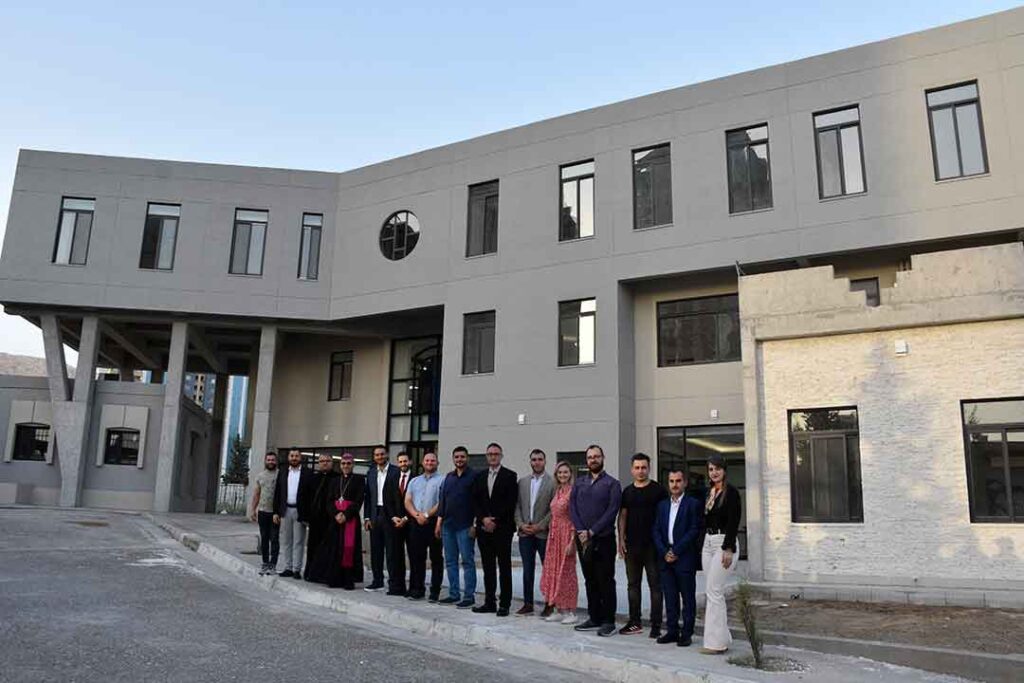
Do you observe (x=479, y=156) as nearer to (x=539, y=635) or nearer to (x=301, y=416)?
(x=301, y=416)

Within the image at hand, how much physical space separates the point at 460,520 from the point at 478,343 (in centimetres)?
1405

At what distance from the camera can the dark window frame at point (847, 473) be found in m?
14.0

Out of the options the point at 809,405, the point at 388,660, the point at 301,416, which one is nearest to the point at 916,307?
the point at 809,405

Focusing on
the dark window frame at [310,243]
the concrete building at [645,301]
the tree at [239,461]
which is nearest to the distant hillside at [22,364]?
the tree at [239,461]

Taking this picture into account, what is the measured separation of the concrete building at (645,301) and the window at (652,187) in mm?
87

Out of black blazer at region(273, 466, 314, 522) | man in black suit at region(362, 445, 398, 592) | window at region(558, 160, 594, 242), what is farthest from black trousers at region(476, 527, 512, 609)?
window at region(558, 160, 594, 242)

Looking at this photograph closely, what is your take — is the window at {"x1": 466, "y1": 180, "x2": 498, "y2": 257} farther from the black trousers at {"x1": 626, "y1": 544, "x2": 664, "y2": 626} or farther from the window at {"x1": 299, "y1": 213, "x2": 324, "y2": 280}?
the black trousers at {"x1": 626, "y1": 544, "x2": 664, "y2": 626}

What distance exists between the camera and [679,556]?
862cm

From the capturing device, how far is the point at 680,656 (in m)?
7.97

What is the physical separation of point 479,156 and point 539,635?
1873cm

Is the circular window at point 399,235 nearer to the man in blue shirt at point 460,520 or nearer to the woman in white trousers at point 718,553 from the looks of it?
the man in blue shirt at point 460,520

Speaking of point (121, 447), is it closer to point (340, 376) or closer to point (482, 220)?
point (340, 376)

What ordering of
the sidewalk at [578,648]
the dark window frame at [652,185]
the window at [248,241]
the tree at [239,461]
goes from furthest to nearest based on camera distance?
the tree at [239,461]
the window at [248,241]
the dark window frame at [652,185]
the sidewalk at [578,648]

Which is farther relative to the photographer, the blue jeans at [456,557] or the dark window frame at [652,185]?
the dark window frame at [652,185]
